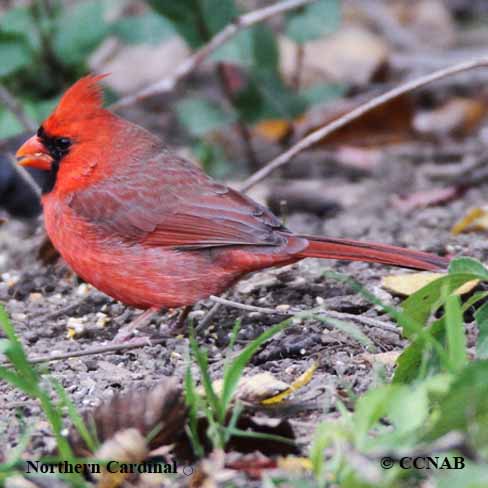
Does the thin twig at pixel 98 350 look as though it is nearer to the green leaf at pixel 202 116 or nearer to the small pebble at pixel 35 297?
the small pebble at pixel 35 297

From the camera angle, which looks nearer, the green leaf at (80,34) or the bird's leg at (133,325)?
the bird's leg at (133,325)

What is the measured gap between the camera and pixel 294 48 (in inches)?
292

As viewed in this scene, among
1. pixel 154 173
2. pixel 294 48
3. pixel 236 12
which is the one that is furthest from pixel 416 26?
pixel 154 173

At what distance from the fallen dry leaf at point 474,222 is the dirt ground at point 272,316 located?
0.15 feet

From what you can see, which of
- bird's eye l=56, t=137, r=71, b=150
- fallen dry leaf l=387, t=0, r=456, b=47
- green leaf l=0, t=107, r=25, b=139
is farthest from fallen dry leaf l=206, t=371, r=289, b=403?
fallen dry leaf l=387, t=0, r=456, b=47

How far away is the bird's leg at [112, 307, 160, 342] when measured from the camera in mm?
3585

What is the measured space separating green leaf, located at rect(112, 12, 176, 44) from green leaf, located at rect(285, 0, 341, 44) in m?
0.69

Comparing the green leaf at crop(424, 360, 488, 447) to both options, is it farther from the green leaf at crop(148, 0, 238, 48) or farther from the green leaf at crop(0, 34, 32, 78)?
the green leaf at crop(0, 34, 32, 78)

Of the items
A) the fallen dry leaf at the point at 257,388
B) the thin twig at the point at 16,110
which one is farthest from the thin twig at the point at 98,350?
the thin twig at the point at 16,110

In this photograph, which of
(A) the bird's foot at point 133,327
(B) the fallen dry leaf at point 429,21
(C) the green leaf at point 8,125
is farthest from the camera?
(B) the fallen dry leaf at point 429,21

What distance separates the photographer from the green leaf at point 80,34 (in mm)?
5680

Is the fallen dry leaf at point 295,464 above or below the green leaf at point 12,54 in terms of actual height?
below

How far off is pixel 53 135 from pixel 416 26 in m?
5.13

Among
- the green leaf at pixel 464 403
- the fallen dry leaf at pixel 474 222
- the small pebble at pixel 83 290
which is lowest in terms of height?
the small pebble at pixel 83 290
